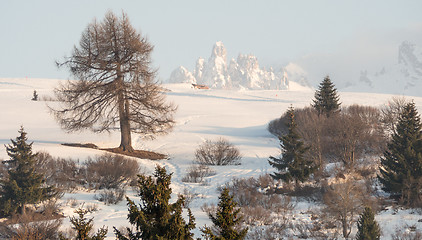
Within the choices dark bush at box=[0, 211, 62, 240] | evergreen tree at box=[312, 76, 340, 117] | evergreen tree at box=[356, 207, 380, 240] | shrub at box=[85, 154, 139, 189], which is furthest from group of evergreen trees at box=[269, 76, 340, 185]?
evergreen tree at box=[312, 76, 340, 117]

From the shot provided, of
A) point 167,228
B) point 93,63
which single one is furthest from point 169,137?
point 167,228

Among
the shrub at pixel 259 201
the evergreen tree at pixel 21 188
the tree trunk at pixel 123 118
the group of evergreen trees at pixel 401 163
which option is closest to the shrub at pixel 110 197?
the evergreen tree at pixel 21 188

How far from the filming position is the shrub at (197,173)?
19125 mm

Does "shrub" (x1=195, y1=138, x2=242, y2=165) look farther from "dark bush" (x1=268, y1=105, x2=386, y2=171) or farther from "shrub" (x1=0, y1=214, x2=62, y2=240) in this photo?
"shrub" (x1=0, y1=214, x2=62, y2=240)

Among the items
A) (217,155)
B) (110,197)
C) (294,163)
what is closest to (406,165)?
(294,163)

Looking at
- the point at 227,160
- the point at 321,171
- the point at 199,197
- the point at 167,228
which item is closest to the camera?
the point at 167,228

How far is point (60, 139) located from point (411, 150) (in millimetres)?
21350

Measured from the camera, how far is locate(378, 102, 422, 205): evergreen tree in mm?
16406

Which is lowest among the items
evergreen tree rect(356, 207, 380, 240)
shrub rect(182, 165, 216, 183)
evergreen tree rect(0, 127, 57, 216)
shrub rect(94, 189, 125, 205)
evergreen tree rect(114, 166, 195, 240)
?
evergreen tree rect(356, 207, 380, 240)

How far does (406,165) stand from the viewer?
1692cm

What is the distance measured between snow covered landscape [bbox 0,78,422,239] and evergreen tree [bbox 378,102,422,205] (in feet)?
3.28

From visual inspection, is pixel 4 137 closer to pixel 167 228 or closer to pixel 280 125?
pixel 280 125

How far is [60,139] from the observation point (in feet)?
88.7

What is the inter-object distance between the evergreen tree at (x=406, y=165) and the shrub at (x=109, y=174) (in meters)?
11.1
